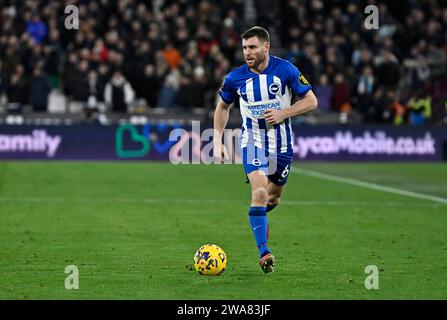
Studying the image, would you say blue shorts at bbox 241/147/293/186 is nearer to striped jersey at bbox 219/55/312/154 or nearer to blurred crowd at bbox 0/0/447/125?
striped jersey at bbox 219/55/312/154

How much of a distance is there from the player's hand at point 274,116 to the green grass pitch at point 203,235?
143 centimetres

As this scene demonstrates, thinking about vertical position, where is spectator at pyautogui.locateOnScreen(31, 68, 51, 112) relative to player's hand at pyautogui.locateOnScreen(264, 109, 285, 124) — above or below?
above

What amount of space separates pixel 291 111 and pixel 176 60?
18591 mm

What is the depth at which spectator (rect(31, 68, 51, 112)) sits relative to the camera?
27078mm

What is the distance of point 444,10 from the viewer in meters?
33.4

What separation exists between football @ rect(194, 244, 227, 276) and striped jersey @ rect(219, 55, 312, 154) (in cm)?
122

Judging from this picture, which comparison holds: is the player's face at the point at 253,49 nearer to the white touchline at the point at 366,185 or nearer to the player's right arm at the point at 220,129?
the player's right arm at the point at 220,129

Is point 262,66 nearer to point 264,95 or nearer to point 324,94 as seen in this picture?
point 264,95

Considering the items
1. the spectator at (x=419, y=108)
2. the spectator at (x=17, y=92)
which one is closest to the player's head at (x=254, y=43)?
the spectator at (x=17, y=92)

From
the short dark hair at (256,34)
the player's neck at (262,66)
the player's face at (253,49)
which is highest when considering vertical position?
the short dark hair at (256,34)

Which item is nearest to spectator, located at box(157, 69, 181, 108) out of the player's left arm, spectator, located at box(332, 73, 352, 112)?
spectator, located at box(332, 73, 352, 112)

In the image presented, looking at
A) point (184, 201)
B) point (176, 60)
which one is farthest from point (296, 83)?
point (176, 60)

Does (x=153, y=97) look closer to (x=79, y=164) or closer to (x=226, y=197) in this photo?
(x=79, y=164)

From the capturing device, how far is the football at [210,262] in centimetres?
1027
